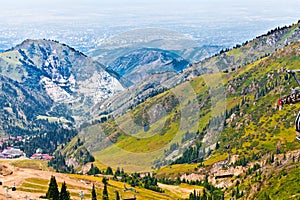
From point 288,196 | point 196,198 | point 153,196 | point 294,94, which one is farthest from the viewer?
point 153,196

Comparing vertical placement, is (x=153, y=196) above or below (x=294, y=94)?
below

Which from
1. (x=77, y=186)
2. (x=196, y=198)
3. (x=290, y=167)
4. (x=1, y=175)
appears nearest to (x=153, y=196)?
(x=196, y=198)

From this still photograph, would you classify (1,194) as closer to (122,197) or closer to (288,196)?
(122,197)

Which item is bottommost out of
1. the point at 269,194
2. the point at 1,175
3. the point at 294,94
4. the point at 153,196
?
the point at 153,196

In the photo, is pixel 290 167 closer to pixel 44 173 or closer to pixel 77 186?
pixel 77 186

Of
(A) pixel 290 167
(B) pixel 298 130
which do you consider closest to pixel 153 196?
(A) pixel 290 167

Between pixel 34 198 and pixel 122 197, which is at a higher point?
pixel 34 198

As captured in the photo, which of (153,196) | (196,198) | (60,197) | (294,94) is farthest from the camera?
(153,196)

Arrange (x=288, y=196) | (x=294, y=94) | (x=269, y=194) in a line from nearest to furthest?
1. (x=294, y=94)
2. (x=288, y=196)
3. (x=269, y=194)

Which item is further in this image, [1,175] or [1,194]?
[1,175]
